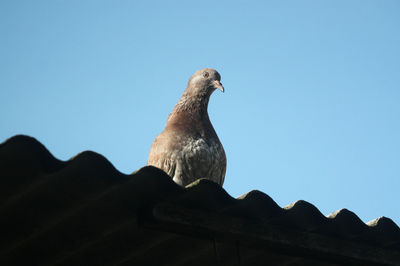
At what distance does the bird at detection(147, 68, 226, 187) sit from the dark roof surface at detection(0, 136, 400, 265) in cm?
211

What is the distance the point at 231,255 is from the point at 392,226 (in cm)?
102

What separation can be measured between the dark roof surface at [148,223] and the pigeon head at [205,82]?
11.1ft

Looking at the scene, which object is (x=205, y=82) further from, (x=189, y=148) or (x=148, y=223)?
(x=148, y=223)

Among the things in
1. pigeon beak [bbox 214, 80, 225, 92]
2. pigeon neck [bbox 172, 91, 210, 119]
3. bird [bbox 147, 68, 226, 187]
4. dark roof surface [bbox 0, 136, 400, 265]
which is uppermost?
pigeon beak [bbox 214, 80, 225, 92]

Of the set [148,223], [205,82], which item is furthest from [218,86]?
[148,223]

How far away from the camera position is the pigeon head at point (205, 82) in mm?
7398

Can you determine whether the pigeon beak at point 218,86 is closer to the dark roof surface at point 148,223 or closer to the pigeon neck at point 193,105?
the pigeon neck at point 193,105

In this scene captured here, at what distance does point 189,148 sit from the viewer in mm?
6355

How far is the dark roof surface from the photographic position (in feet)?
10.5

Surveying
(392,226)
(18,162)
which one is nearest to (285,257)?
(392,226)

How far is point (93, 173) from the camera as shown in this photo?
10.5 feet

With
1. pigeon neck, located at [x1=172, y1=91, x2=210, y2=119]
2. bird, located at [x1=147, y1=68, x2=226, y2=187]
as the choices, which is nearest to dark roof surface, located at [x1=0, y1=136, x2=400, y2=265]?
bird, located at [x1=147, y1=68, x2=226, y2=187]

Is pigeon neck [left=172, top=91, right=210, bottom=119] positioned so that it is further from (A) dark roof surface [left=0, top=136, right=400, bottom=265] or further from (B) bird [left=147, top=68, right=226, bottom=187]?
(A) dark roof surface [left=0, top=136, right=400, bottom=265]

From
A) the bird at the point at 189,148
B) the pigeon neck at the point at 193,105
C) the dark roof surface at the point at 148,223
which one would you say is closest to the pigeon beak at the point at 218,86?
the pigeon neck at the point at 193,105
